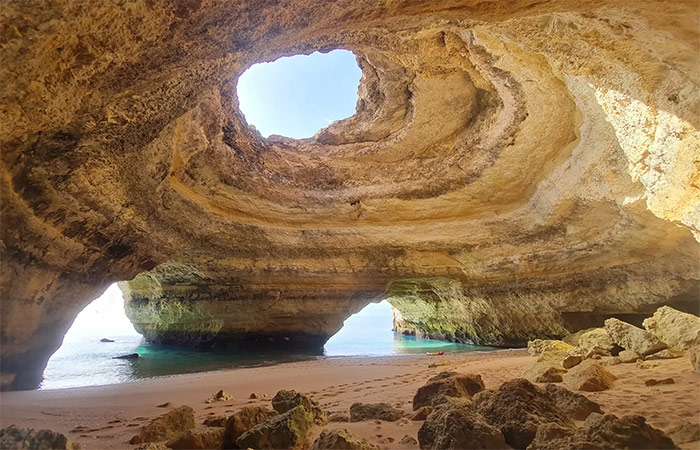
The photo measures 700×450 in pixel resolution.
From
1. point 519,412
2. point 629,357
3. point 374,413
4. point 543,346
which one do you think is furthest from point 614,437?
point 543,346

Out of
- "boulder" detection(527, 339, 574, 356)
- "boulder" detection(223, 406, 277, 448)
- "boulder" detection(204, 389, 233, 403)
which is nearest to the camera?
"boulder" detection(223, 406, 277, 448)

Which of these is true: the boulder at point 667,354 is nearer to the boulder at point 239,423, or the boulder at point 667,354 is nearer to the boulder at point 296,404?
the boulder at point 296,404

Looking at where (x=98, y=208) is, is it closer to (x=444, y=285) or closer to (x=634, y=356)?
(x=634, y=356)

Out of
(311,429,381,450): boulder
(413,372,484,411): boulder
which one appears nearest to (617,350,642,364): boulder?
(413,372,484,411): boulder

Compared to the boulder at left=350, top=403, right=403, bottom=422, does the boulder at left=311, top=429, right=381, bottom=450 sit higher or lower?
higher

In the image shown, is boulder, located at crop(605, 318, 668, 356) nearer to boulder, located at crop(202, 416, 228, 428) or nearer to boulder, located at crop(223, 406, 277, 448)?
boulder, located at crop(223, 406, 277, 448)

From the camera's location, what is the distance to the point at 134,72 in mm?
3855

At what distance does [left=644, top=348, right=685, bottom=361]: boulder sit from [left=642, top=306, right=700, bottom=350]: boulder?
0.27 meters

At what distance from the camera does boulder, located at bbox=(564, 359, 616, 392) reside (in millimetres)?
3021

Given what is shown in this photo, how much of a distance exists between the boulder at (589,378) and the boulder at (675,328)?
2.14m

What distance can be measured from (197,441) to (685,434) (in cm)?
248

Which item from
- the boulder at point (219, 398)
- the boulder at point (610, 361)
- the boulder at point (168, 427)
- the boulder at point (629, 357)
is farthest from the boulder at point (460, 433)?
the boulder at point (629, 357)

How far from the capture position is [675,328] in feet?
15.8

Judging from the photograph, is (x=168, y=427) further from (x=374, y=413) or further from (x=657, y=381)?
(x=657, y=381)
